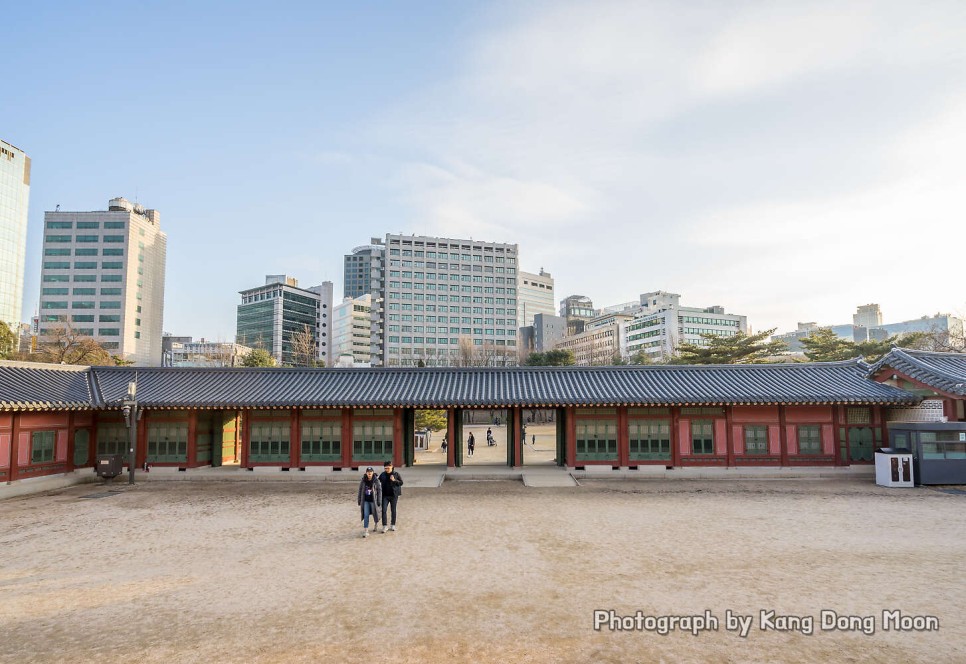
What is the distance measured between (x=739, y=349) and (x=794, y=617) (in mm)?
56838

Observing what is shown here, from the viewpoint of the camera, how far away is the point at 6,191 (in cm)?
11025

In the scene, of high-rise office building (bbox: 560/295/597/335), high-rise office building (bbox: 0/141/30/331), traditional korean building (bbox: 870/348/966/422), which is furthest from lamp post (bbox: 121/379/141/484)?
high-rise office building (bbox: 560/295/597/335)

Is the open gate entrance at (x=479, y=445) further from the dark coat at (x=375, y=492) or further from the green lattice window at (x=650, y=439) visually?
the dark coat at (x=375, y=492)

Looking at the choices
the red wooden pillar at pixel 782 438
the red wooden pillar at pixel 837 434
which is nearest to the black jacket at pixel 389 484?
the red wooden pillar at pixel 782 438

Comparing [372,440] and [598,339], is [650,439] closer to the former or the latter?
[372,440]

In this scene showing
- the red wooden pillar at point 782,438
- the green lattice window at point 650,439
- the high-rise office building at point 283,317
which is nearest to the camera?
the red wooden pillar at point 782,438

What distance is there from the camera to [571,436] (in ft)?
99.9

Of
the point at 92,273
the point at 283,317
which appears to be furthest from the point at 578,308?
the point at 92,273

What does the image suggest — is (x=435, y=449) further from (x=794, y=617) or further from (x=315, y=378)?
(x=794, y=617)

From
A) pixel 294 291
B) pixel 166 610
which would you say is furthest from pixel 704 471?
pixel 294 291

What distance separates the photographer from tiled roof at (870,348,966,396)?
25800mm

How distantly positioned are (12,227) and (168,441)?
387ft

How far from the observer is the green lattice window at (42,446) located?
2625 centimetres

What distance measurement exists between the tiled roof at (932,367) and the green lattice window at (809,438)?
5151 mm
